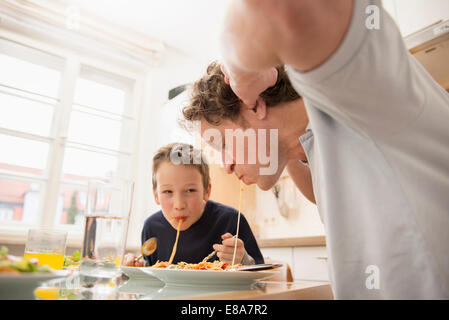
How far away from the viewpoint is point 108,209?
0.58m

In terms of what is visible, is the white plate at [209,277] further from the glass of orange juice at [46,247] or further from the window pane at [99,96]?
the window pane at [99,96]

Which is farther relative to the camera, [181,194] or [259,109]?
[181,194]

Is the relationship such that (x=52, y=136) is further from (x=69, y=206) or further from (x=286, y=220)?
(x=286, y=220)

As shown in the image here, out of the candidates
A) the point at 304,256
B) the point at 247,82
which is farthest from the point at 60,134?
the point at 247,82

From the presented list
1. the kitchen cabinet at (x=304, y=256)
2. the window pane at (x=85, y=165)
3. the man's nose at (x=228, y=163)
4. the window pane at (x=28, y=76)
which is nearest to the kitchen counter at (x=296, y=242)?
the kitchen cabinet at (x=304, y=256)

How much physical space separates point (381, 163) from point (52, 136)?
287cm

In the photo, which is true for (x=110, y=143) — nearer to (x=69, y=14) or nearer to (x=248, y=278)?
(x=69, y=14)

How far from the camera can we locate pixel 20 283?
13.4 inches

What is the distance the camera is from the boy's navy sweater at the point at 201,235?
4.40 feet

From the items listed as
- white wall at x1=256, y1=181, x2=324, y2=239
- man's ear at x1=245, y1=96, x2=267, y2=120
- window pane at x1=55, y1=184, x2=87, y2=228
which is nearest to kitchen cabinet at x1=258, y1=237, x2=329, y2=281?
white wall at x1=256, y1=181, x2=324, y2=239

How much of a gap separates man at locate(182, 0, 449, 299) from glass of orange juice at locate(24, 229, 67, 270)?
0.52 meters

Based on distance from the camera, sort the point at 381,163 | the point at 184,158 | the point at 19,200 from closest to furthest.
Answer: the point at 381,163 < the point at 184,158 < the point at 19,200

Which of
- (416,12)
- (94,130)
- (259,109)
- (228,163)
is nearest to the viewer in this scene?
(259,109)
